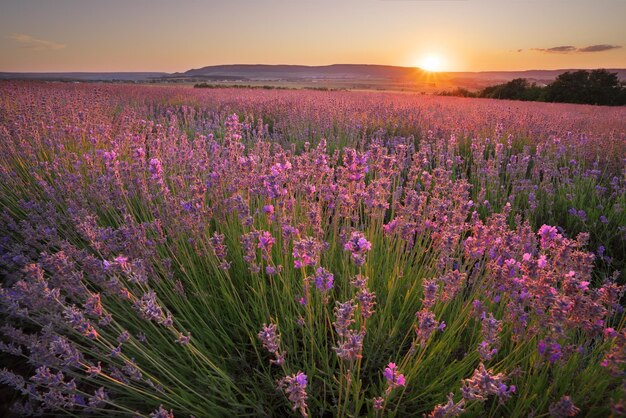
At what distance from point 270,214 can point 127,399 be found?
1.09 metres

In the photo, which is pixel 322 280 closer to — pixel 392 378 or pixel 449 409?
pixel 392 378

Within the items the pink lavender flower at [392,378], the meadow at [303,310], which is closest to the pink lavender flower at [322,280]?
the meadow at [303,310]

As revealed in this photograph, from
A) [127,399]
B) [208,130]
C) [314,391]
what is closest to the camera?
[314,391]

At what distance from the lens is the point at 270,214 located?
1.84m

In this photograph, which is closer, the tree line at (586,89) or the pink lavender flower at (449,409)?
the pink lavender flower at (449,409)

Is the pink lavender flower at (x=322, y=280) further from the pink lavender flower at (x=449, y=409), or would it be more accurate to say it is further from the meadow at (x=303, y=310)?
the pink lavender flower at (x=449, y=409)

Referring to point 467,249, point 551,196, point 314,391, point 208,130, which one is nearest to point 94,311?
point 314,391

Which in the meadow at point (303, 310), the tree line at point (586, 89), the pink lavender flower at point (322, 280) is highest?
the tree line at point (586, 89)

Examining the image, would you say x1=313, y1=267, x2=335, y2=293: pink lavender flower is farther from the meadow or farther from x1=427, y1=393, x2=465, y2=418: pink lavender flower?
x1=427, y1=393, x2=465, y2=418: pink lavender flower

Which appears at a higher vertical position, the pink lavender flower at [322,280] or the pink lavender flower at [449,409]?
the pink lavender flower at [322,280]

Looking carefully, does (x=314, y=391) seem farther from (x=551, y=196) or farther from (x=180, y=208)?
(x=551, y=196)

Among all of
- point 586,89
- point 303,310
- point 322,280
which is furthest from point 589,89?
point 322,280

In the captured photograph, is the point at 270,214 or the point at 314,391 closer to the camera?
the point at 314,391

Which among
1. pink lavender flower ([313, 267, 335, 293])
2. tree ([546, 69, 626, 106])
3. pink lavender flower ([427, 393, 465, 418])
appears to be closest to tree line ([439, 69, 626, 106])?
tree ([546, 69, 626, 106])
